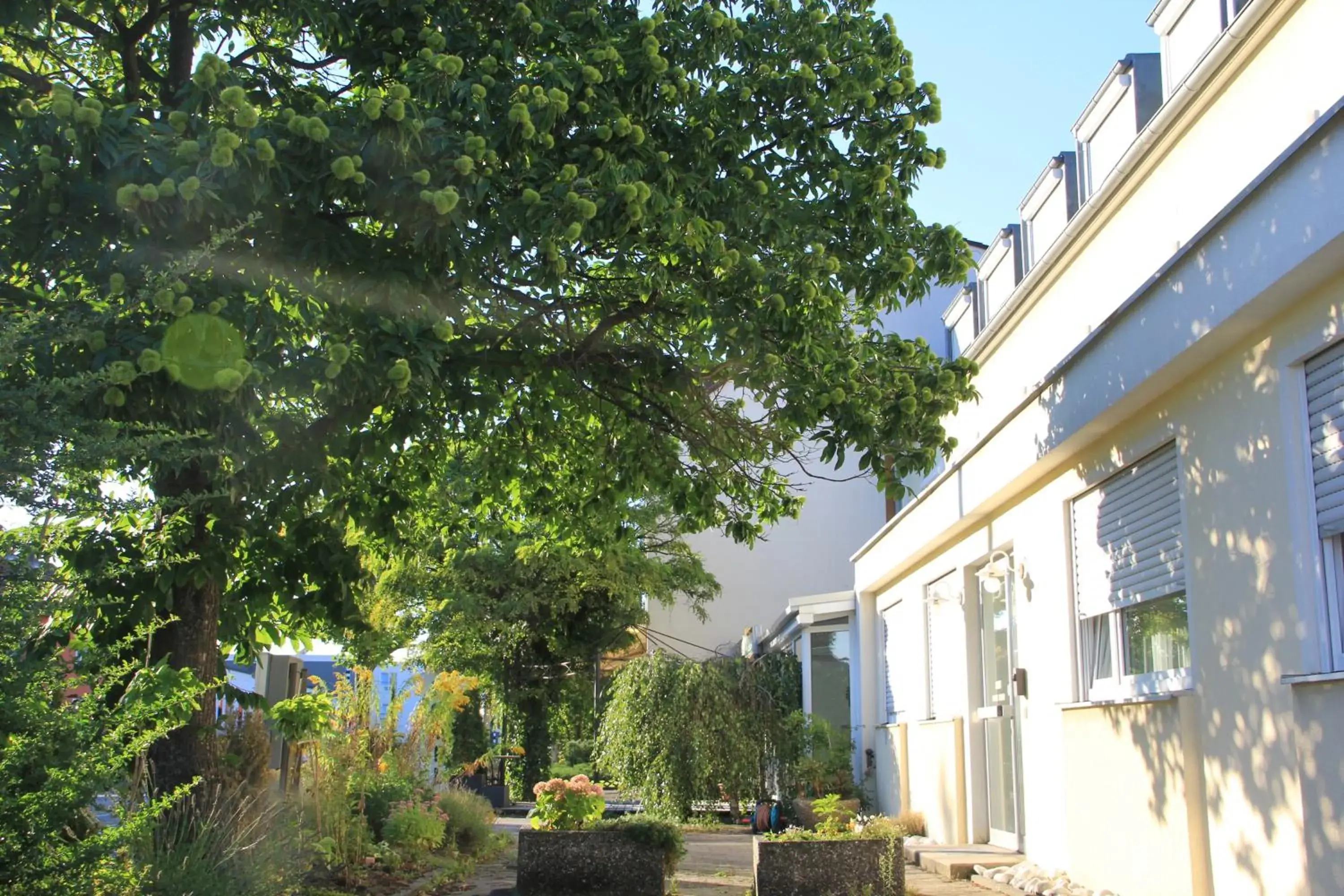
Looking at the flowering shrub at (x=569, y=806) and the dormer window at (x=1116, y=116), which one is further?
the flowering shrub at (x=569, y=806)

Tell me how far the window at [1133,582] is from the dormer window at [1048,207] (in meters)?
3.06

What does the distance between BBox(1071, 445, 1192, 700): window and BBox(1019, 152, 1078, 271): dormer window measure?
3.06 meters

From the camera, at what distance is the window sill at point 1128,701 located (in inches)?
Answer: 303

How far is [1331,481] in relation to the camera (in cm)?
601

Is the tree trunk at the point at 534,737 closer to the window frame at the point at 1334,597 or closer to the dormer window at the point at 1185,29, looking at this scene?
the dormer window at the point at 1185,29

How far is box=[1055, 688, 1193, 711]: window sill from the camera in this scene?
7697mm

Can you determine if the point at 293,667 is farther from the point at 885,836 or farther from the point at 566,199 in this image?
the point at 566,199

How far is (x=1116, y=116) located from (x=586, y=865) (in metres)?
7.54

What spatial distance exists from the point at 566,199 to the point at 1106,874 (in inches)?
232

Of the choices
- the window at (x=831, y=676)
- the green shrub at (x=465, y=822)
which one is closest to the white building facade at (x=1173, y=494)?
the green shrub at (x=465, y=822)

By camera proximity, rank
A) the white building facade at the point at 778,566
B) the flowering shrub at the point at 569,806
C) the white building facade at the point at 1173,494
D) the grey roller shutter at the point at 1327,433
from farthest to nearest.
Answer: the white building facade at the point at 778,566 → the flowering shrub at the point at 569,806 → the white building facade at the point at 1173,494 → the grey roller shutter at the point at 1327,433

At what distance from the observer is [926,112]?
9.21m

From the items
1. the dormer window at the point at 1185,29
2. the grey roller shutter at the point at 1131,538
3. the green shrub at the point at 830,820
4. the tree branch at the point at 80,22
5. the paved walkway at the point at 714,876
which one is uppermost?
the dormer window at the point at 1185,29

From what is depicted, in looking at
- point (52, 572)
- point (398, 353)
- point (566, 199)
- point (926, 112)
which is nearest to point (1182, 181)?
point (926, 112)
